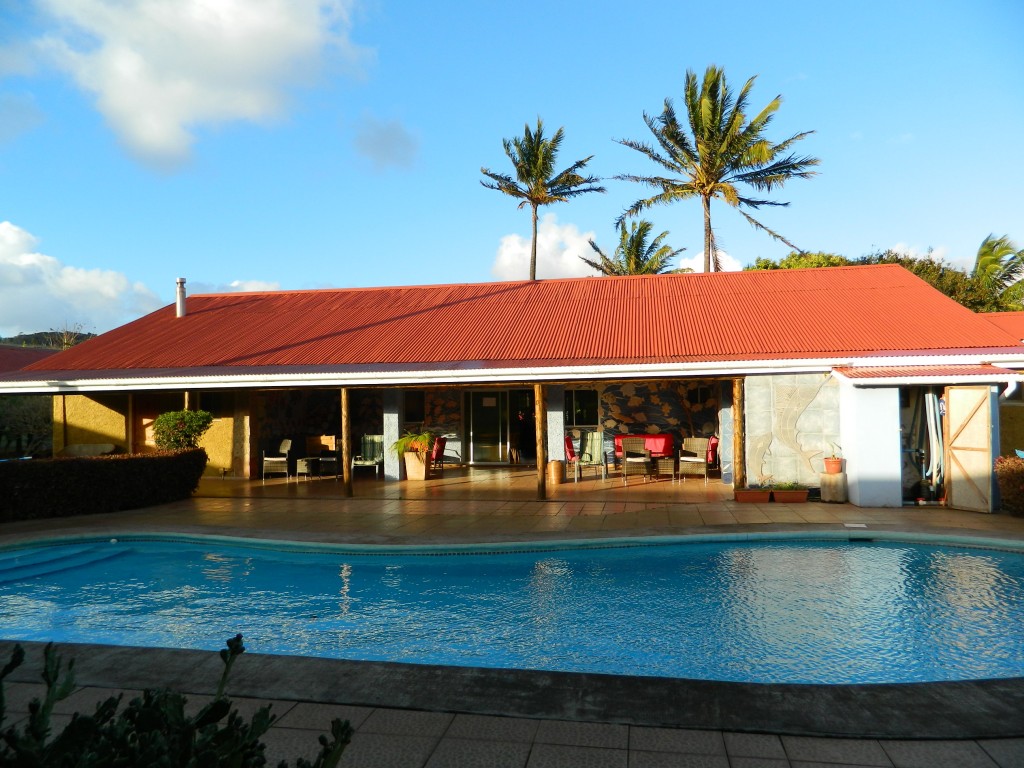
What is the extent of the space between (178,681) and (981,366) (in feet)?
38.4

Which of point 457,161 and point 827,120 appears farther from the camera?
point 827,120

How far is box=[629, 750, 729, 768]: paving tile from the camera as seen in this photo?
3.46 metres

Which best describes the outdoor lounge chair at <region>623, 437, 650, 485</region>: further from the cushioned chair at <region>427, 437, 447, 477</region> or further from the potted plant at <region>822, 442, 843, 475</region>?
the cushioned chair at <region>427, 437, 447, 477</region>

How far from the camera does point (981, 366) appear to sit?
11336 mm

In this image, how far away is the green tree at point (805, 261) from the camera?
40156 millimetres

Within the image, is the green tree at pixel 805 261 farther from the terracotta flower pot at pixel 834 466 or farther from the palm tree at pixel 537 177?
the terracotta flower pot at pixel 834 466

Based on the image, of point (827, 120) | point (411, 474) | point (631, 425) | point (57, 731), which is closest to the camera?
point (57, 731)

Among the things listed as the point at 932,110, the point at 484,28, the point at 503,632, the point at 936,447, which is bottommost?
the point at 503,632

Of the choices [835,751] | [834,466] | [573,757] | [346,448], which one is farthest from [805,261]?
[573,757]

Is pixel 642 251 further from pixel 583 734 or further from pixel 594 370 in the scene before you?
pixel 583 734

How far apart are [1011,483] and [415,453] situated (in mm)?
10749

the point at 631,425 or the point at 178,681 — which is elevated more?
the point at 631,425

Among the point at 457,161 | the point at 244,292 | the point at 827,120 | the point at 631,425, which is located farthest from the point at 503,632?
the point at 827,120

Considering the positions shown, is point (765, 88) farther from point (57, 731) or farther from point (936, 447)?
point (57, 731)
